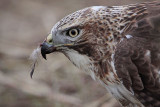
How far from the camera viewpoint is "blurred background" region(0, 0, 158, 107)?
5.76 metres

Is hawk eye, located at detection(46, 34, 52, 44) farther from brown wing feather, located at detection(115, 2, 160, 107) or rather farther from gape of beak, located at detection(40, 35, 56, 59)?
brown wing feather, located at detection(115, 2, 160, 107)

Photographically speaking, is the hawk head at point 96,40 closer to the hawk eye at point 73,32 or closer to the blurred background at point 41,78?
the hawk eye at point 73,32

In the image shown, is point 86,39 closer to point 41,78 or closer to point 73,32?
point 73,32

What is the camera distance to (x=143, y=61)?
11.4ft

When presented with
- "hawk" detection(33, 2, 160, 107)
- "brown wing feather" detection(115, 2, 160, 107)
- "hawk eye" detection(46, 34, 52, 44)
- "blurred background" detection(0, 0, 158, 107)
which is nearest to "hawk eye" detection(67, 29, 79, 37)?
"hawk" detection(33, 2, 160, 107)

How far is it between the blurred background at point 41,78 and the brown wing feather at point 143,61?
986 millimetres

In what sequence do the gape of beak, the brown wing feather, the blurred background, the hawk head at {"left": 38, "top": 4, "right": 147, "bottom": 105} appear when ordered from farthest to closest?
the blurred background → the gape of beak → the hawk head at {"left": 38, "top": 4, "right": 147, "bottom": 105} → the brown wing feather

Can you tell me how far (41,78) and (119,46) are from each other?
118 inches

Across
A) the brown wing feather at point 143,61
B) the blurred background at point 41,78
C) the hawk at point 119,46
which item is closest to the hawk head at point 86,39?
the hawk at point 119,46

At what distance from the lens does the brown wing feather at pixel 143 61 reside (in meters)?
3.45

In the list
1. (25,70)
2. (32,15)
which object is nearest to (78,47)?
(25,70)

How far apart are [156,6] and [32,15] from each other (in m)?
5.54

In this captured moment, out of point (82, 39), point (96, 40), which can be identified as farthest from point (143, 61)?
point (82, 39)

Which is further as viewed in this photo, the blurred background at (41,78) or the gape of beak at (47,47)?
the blurred background at (41,78)
